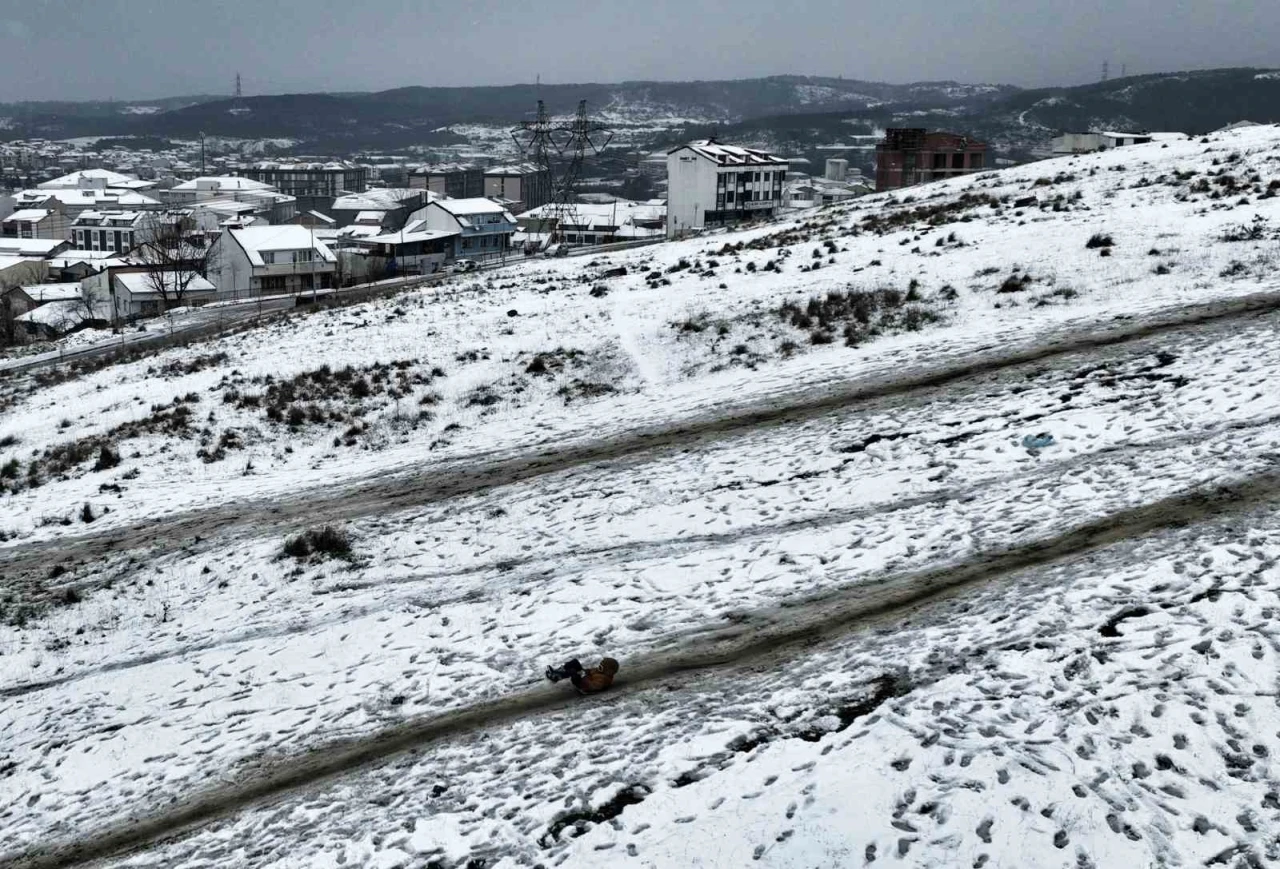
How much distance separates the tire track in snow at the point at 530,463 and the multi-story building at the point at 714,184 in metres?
80.4

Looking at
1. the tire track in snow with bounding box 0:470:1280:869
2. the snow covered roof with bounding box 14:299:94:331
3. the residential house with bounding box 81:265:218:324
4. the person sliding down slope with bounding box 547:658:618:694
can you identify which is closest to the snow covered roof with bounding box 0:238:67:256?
the residential house with bounding box 81:265:218:324

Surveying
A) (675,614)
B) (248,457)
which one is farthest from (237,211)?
(675,614)

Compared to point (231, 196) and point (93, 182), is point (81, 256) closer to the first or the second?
point (231, 196)

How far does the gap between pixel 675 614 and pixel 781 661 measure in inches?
67.8

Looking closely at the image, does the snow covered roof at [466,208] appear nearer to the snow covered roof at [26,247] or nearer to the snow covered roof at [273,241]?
the snow covered roof at [273,241]

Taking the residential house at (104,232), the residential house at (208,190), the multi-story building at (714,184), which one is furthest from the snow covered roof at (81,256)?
the residential house at (208,190)

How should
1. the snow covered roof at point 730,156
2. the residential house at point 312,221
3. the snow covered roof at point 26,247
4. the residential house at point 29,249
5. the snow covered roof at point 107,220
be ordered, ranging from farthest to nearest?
1. the snow covered roof at point 107,220
2. the residential house at point 312,221
3. the snow covered roof at point 26,247
4. the residential house at point 29,249
5. the snow covered roof at point 730,156

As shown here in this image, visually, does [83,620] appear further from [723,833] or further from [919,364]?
[919,364]

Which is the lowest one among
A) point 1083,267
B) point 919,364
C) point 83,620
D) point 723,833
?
point 83,620

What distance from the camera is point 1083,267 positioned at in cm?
2311

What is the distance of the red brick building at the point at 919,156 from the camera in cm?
9944

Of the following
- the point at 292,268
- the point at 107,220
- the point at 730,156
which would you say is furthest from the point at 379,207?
the point at 292,268

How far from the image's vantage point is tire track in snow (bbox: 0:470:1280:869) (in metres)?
9.27

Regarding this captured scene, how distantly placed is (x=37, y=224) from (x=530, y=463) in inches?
5844
